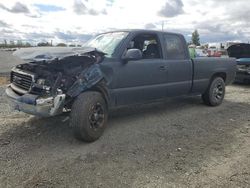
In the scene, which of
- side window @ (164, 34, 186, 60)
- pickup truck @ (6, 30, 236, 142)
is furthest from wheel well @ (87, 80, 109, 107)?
side window @ (164, 34, 186, 60)

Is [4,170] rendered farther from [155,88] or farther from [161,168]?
[155,88]

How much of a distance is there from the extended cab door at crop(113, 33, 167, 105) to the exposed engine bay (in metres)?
0.62

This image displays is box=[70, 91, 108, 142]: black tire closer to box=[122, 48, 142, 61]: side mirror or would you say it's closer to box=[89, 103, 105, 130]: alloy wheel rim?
box=[89, 103, 105, 130]: alloy wheel rim

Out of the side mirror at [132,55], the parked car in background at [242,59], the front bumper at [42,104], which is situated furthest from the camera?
the parked car in background at [242,59]

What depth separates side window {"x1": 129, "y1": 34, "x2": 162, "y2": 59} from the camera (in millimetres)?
6491

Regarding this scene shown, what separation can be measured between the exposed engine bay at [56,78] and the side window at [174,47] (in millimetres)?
2096

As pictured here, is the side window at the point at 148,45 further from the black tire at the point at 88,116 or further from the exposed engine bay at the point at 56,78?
the black tire at the point at 88,116

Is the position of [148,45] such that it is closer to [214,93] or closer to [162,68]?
[162,68]

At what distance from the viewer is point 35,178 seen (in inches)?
152

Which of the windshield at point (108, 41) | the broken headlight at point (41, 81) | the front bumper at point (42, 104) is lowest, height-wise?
the front bumper at point (42, 104)

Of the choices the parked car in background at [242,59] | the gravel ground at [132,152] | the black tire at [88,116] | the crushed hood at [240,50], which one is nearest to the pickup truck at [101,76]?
the black tire at [88,116]

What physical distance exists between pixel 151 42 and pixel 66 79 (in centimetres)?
249

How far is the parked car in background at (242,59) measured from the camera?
11.8 m

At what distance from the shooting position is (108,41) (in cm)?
619
